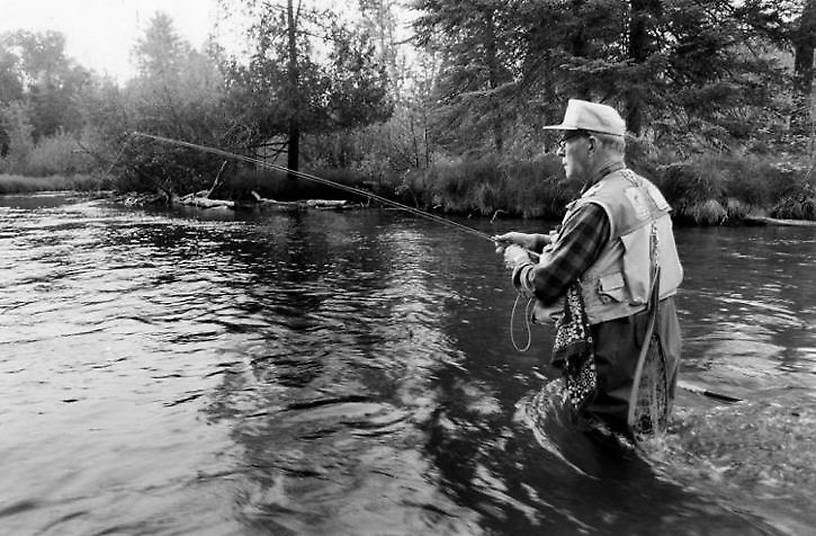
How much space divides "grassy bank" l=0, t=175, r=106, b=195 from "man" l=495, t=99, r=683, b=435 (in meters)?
37.2

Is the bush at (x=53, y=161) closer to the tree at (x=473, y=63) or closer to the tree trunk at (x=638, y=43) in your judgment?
the tree at (x=473, y=63)

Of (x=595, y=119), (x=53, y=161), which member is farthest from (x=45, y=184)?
(x=595, y=119)

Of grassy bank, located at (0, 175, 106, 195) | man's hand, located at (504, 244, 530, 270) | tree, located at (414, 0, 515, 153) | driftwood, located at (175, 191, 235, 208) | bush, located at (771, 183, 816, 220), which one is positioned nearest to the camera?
man's hand, located at (504, 244, 530, 270)

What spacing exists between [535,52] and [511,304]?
1268 centimetres

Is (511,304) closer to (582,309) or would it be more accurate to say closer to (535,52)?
(582,309)

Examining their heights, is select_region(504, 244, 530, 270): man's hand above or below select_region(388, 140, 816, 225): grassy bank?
below

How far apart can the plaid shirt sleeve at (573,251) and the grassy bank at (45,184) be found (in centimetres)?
3717

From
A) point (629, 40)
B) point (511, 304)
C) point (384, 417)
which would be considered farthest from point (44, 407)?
point (629, 40)

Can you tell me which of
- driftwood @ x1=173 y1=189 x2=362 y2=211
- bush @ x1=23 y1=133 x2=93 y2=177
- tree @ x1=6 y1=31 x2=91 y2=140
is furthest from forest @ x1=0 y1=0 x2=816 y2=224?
tree @ x1=6 y1=31 x2=91 y2=140

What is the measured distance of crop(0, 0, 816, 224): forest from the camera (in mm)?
16953

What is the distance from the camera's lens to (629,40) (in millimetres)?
17531

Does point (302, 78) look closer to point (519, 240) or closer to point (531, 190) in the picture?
point (531, 190)

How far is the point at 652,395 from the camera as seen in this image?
370 cm

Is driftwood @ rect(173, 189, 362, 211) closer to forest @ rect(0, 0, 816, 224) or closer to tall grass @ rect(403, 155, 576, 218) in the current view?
forest @ rect(0, 0, 816, 224)
